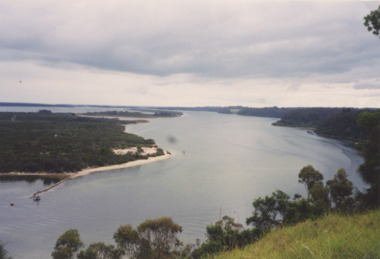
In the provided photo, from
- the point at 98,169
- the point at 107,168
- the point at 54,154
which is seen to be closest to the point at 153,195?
the point at 107,168

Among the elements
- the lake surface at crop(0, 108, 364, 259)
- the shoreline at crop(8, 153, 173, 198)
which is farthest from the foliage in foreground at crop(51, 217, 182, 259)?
the shoreline at crop(8, 153, 173, 198)

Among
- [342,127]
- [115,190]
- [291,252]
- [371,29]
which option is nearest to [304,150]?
[342,127]

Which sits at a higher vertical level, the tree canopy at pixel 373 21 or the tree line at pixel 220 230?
the tree canopy at pixel 373 21

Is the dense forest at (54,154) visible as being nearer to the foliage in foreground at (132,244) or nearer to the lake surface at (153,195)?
the lake surface at (153,195)

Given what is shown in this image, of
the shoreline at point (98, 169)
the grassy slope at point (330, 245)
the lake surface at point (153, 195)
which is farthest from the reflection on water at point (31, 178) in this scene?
the grassy slope at point (330, 245)

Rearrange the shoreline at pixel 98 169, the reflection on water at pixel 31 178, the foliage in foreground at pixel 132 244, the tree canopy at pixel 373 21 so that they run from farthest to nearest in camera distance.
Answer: the reflection on water at pixel 31 178 < the shoreline at pixel 98 169 < the foliage in foreground at pixel 132 244 < the tree canopy at pixel 373 21

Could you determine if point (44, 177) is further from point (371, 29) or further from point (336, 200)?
point (371, 29)

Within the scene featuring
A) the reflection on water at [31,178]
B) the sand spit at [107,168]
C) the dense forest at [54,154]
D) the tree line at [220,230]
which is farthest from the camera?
the dense forest at [54,154]

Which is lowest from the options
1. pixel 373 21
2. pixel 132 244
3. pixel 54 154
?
pixel 132 244

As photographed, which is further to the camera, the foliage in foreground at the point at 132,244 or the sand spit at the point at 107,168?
the sand spit at the point at 107,168

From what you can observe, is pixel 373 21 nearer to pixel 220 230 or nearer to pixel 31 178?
pixel 220 230
